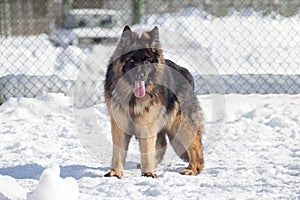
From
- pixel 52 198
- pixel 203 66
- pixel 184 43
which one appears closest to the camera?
pixel 52 198

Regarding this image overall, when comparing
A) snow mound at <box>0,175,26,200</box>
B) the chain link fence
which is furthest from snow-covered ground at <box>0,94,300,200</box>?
the chain link fence

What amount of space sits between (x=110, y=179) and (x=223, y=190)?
905mm

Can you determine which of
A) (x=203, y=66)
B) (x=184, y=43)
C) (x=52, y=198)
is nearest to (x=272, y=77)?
(x=203, y=66)

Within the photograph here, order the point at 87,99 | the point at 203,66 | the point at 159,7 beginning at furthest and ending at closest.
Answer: the point at 159,7 → the point at 203,66 → the point at 87,99

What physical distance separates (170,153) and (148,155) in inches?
30.0

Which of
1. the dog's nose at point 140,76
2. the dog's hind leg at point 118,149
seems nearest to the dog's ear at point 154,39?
the dog's nose at point 140,76

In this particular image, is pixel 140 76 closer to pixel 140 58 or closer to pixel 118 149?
pixel 140 58

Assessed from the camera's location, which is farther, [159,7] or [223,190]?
[159,7]

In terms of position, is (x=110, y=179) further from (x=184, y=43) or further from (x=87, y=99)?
(x=184, y=43)

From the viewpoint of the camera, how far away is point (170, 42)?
33.5 feet

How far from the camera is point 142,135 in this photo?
15.7 ft

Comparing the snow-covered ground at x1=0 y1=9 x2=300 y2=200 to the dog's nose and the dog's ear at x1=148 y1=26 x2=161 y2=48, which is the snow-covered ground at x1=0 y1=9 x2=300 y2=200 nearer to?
the dog's nose

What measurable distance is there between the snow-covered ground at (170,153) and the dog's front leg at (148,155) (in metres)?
0.13

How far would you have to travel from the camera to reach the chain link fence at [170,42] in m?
8.54
